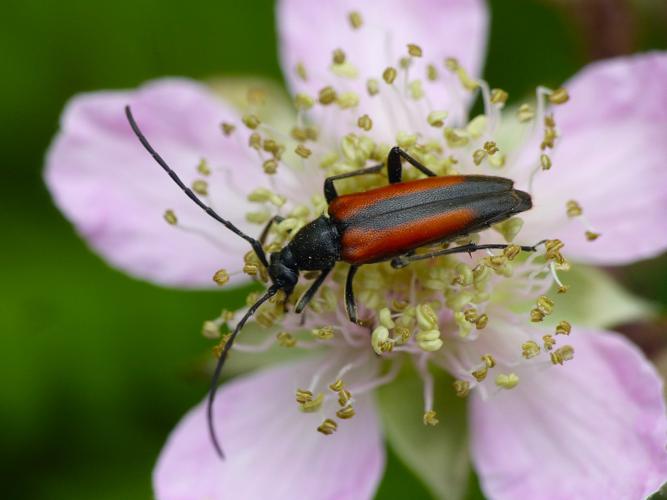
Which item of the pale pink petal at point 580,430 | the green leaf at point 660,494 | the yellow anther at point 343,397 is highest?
the yellow anther at point 343,397

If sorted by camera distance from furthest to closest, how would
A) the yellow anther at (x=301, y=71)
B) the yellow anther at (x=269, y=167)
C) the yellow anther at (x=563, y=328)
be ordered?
1. the yellow anther at (x=301, y=71)
2. the yellow anther at (x=269, y=167)
3. the yellow anther at (x=563, y=328)

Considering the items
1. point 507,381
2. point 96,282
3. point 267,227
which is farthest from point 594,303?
point 96,282

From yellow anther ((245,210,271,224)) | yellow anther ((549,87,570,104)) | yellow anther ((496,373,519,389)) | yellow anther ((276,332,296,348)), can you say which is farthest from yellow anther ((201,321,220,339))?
yellow anther ((549,87,570,104))

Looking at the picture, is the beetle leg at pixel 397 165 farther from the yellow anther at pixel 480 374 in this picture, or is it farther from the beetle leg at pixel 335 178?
the yellow anther at pixel 480 374

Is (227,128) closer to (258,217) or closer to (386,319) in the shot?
(258,217)

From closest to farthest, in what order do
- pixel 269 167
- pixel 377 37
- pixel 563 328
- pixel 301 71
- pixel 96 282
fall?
pixel 563 328 → pixel 269 167 → pixel 301 71 → pixel 377 37 → pixel 96 282

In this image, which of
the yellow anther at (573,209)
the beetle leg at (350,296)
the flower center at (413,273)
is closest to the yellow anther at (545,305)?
the flower center at (413,273)

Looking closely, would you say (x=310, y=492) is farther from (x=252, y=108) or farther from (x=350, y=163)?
(x=252, y=108)
